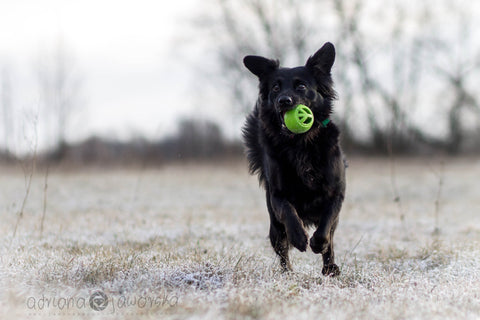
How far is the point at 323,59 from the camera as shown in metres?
4.44

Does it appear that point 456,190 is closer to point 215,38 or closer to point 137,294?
point 137,294

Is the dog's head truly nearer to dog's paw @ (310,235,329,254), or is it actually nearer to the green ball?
the green ball

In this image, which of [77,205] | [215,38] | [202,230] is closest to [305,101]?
[202,230]

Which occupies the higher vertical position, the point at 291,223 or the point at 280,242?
the point at 291,223

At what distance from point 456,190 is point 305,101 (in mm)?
10576

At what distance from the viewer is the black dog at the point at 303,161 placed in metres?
3.93

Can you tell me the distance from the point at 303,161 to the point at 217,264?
1.13 meters

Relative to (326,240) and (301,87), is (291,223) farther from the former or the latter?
(301,87)

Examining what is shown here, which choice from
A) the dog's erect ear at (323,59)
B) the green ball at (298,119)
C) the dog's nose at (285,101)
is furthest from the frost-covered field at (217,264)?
the dog's erect ear at (323,59)

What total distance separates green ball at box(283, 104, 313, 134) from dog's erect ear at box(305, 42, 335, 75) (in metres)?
0.64

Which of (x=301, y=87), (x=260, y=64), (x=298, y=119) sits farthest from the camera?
(x=260, y=64)

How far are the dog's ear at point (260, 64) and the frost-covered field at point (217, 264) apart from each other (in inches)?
71.4

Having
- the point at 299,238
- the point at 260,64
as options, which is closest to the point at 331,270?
the point at 299,238

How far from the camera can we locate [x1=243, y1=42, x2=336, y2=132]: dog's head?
425cm
